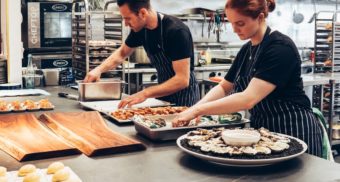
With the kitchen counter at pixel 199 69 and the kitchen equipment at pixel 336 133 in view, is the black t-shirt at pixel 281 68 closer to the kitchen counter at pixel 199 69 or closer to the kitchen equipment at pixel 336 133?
the kitchen counter at pixel 199 69

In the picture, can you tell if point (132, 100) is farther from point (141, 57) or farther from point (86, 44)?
point (141, 57)

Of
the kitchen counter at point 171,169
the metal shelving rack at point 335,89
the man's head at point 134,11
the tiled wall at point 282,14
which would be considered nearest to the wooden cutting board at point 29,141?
the kitchen counter at point 171,169

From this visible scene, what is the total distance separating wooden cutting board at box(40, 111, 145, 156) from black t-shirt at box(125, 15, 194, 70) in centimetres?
78

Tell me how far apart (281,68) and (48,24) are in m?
3.48

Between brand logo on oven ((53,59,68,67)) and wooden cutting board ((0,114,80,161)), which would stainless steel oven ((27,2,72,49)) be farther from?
wooden cutting board ((0,114,80,161))

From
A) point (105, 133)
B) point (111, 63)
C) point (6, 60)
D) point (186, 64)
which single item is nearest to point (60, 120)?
point (105, 133)

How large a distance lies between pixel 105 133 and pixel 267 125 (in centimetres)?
A: 86

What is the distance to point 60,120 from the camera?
246cm

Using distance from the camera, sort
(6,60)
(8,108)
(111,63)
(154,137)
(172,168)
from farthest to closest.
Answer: (6,60) → (111,63) → (8,108) → (154,137) → (172,168)

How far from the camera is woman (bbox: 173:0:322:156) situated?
2.17 meters

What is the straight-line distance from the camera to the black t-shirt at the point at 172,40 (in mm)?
3150

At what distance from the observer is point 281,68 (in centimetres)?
221

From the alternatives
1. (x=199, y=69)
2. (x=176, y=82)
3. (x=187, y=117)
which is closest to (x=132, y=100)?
(x=176, y=82)

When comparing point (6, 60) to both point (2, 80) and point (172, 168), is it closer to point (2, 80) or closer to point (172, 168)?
point (2, 80)
